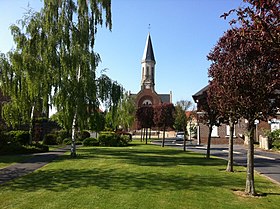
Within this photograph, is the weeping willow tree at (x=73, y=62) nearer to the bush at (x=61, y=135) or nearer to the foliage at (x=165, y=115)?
the foliage at (x=165, y=115)

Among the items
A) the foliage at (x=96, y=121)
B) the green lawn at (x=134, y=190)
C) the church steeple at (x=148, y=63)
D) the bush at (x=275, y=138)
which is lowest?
the green lawn at (x=134, y=190)


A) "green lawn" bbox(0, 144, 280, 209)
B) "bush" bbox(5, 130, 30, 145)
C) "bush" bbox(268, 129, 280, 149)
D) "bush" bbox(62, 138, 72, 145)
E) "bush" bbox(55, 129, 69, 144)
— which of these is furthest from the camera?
"bush" bbox(55, 129, 69, 144)

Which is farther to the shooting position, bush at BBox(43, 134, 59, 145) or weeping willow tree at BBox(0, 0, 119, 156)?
bush at BBox(43, 134, 59, 145)

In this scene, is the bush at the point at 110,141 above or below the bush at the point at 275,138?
below

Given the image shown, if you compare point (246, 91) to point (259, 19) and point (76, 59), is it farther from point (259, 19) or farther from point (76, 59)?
point (76, 59)

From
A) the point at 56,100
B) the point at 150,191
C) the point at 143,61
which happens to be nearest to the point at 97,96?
the point at 56,100

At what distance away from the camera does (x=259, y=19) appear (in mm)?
3322

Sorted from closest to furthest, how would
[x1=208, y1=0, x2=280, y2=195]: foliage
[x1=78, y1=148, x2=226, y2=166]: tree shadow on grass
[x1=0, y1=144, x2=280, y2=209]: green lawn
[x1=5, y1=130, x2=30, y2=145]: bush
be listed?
[x1=0, y1=144, x2=280, y2=209]: green lawn
[x1=208, y1=0, x2=280, y2=195]: foliage
[x1=78, y1=148, x2=226, y2=166]: tree shadow on grass
[x1=5, y1=130, x2=30, y2=145]: bush

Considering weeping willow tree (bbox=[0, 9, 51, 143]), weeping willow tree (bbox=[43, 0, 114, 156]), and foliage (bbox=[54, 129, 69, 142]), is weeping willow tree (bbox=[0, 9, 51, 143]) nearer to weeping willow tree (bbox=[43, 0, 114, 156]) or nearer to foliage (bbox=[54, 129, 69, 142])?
weeping willow tree (bbox=[43, 0, 114, 156])

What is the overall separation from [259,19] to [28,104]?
771 inches

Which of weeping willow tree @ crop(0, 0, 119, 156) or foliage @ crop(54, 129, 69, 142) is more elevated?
weeping willow tree @ crop(0, 0, 119, 156)

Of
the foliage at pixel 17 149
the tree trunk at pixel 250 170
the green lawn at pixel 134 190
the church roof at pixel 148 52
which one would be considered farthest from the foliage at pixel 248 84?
the church roof at pixel 148 52

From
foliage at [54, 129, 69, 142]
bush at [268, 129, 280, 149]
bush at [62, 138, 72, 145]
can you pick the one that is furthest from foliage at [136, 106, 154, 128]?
bush at [268, 129, 280, 149]

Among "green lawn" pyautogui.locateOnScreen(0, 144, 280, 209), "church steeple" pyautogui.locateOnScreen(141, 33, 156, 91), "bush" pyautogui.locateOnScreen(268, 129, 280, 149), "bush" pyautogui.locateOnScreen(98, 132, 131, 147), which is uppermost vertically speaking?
"church steeple" pyautogui.locateOnScreen(141, 33, 156, 91)
